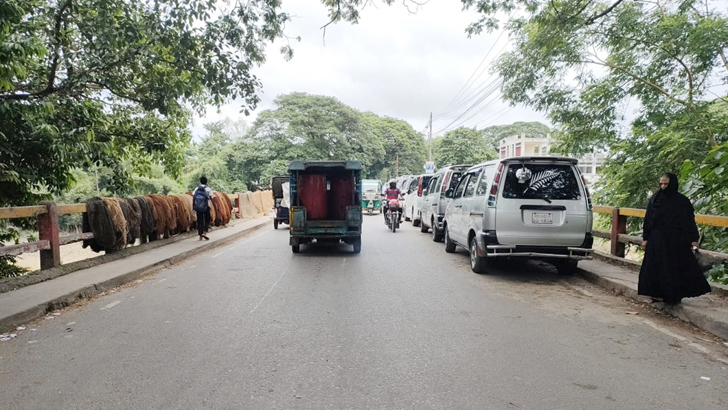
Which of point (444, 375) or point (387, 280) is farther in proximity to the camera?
point (387, 280)

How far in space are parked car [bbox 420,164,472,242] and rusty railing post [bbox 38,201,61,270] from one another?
8773mm

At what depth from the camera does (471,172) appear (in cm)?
999

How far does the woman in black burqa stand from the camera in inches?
222

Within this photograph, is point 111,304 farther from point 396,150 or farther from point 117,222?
point 396,150

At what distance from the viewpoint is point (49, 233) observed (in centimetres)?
815

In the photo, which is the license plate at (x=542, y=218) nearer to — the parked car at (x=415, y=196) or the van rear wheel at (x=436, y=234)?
the van rear wheel at (x=436, y=234)

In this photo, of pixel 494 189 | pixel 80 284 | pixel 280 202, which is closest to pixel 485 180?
pixel 494 189

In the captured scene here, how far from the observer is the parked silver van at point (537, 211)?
7.70 m

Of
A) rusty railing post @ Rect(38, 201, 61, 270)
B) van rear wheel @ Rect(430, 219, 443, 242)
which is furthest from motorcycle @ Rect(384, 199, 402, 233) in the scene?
rusty railing post @ Rect(38, 201, 61, 270)

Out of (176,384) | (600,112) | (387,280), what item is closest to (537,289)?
(387,280)

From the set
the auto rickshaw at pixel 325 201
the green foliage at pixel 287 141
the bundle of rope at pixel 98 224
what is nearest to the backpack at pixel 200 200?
the auto rickshaw at pixel 325 201

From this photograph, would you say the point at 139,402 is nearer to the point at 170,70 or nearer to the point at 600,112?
the point at 170,70

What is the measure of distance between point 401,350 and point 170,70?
8932 mm

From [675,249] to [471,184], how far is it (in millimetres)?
4382
